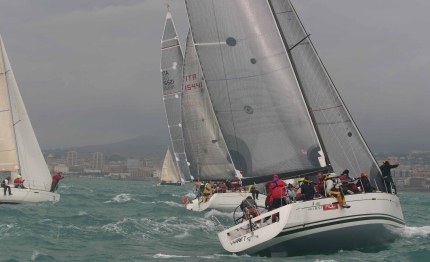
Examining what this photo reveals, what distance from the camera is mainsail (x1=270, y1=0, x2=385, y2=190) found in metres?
22.9

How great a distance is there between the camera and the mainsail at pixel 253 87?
70.6 ft

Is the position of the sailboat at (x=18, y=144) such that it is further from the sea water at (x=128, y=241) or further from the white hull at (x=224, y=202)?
the white hull at (x=224, y=202)

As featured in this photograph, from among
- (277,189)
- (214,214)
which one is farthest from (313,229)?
(214,214)

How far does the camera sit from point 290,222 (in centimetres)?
1786

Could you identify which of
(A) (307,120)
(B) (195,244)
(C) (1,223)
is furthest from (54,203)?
(A) (307,120)

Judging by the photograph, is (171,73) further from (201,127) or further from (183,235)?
(183,235)

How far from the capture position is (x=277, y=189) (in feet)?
63.9

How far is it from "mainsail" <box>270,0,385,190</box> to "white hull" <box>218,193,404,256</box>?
3.47 meters

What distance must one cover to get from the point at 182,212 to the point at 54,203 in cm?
867

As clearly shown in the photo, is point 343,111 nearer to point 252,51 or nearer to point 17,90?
point 252,51

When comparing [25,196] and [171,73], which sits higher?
[171,73]

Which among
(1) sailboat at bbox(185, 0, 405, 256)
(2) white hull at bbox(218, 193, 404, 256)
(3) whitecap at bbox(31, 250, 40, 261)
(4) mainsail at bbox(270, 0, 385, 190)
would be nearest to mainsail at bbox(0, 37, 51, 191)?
(3) whitecap at bbox(31, 250, 40, 261)

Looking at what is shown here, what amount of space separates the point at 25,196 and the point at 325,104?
22.2 meters

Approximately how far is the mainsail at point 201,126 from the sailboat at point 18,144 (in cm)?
951
